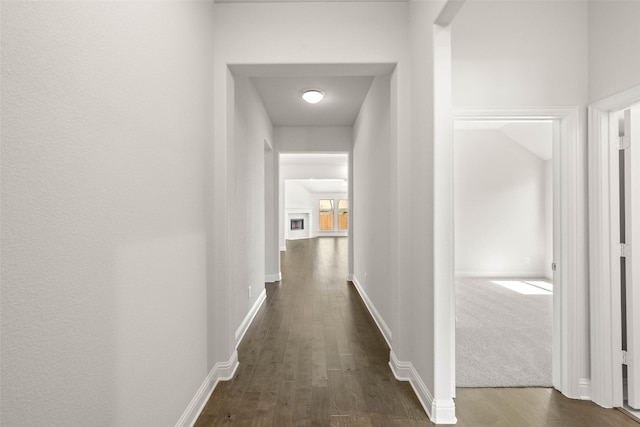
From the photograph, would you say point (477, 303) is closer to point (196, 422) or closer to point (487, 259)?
point (487, 259)

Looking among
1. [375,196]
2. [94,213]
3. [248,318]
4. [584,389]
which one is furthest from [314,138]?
[94,213]

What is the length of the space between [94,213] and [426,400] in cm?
218

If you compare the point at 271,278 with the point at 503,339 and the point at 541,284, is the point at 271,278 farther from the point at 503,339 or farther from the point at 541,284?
the point at 541,284

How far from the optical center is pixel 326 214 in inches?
615

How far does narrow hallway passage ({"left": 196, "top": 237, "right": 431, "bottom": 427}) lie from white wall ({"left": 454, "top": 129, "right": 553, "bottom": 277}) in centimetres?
327

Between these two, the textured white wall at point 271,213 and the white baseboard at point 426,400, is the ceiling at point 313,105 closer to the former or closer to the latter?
the textured white wall at point 271,213

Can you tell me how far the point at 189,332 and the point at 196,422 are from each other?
1.87ft

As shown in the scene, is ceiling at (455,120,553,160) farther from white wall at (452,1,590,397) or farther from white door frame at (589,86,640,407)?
white door frame at (589,86,640,407)

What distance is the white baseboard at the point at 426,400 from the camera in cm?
196

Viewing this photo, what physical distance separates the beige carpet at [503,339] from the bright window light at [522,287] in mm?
186

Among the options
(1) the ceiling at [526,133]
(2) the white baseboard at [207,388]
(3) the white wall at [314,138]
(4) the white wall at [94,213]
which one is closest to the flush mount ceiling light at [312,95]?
(3) the white wall at [314,138]

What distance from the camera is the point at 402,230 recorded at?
2479 millimetres

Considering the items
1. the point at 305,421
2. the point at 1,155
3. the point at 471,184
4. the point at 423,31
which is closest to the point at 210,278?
Answer: the point at 305,421

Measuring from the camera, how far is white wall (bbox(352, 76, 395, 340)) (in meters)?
3.20
